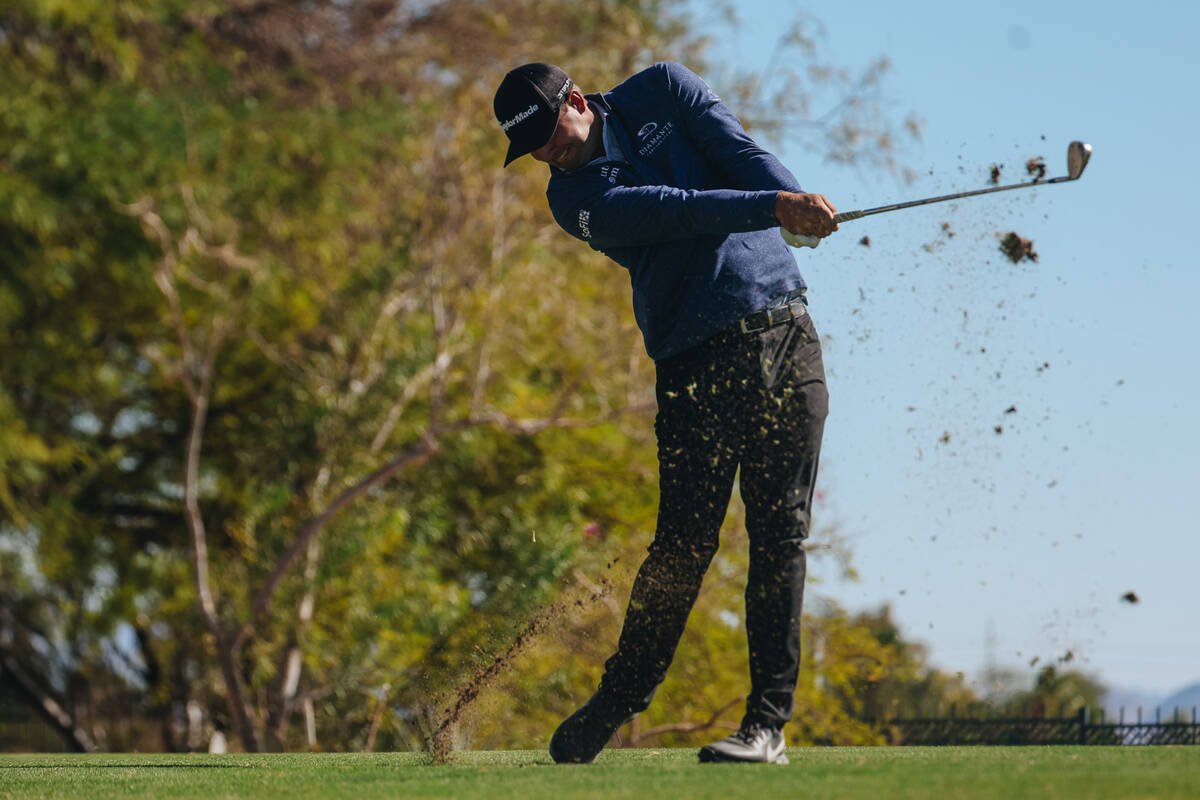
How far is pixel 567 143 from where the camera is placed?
441 cm

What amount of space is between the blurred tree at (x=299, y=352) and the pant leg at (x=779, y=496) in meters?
8.17

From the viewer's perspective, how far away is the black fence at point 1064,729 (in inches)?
360

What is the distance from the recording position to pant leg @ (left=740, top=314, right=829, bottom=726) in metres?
4.20

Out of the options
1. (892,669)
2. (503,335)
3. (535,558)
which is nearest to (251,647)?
(535,558)

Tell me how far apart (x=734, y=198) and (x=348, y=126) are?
11.4m

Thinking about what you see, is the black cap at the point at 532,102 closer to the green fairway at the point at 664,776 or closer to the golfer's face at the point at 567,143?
the golfer's face at the point at 567,143

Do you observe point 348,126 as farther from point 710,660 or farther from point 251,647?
point 710,660

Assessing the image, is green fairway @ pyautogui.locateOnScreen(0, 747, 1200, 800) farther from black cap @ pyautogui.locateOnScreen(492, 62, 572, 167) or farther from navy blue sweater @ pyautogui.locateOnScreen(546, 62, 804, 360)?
black cap @ pyautogui.locateOnScreen(492, 62, 572, 167)

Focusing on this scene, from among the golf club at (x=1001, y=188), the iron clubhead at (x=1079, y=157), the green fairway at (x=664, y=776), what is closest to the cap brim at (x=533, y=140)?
the golf club at (x=1001, y=188)

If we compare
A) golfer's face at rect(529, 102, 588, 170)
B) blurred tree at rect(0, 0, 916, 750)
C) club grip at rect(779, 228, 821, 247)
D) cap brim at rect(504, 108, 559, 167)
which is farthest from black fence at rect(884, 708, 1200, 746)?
cap brim at rect(504, 108, 559, 167)

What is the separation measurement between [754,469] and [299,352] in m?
11.2

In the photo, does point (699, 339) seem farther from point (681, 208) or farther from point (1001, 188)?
point (1001, 188)

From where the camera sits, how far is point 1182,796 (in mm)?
3221

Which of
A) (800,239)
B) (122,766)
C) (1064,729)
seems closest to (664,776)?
(800,239)
